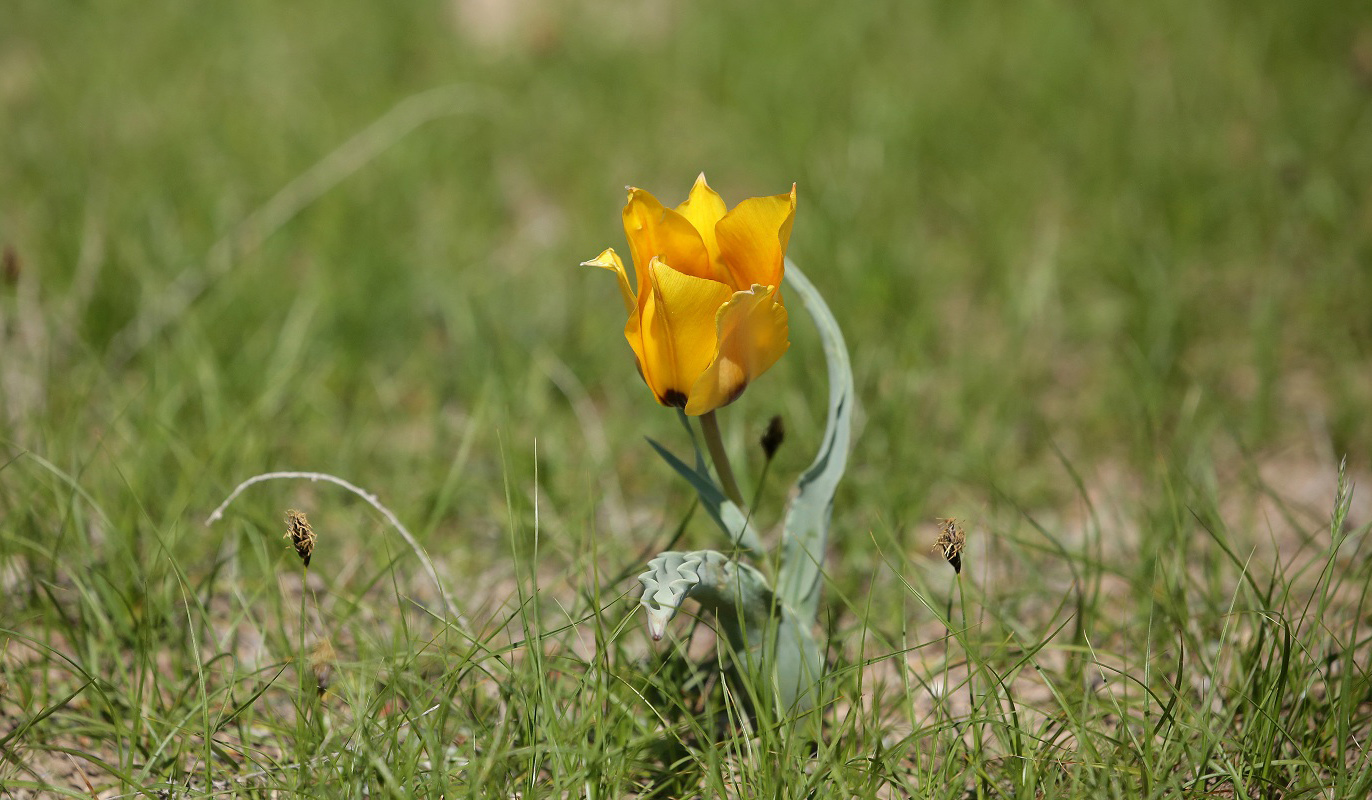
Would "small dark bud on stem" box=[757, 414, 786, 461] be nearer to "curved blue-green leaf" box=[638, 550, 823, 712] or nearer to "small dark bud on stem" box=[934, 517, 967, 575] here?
"curved blue-green leaf" box=[638, 550, 823, 712]

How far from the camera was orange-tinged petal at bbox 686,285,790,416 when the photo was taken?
3.57ft

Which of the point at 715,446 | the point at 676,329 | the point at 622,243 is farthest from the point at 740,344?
the point at 622,243

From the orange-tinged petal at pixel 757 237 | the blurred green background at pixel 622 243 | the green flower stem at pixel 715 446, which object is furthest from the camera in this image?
the blurred green background at pixel 622 243

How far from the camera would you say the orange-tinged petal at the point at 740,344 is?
1.09 m

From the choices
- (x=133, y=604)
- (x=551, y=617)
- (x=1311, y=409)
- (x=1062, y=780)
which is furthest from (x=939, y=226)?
(x=133, y=604)

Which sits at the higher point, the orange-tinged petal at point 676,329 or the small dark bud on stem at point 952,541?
the orange-tinged petal at point 676,329

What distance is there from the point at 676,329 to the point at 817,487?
1.10ft

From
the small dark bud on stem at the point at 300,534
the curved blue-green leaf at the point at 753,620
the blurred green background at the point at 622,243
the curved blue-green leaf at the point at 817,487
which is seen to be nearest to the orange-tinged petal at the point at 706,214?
the curved blue-green leaf at the point at 817,487

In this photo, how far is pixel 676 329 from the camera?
111 centimetres

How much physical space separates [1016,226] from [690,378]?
2.00 metres

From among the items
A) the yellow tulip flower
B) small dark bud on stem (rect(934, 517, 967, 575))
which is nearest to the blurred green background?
small dark bud on stem (rect(934, 517, 967, 575))

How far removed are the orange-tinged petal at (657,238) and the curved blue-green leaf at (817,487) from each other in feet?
0.66

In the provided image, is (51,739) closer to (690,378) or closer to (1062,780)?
(690,378)

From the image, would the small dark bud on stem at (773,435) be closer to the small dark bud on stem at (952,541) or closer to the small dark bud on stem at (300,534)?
the small dark bud on stem at (952,541)
